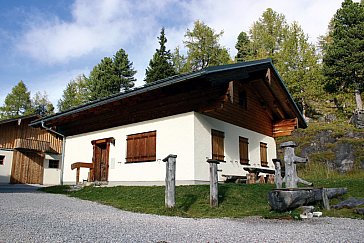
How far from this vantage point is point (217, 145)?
43.0 ft

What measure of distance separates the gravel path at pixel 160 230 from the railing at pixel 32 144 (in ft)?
61.8

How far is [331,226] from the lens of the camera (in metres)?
6.08

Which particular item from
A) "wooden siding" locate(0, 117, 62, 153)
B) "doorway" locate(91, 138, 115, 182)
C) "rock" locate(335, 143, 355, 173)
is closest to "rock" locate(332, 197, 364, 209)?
"doorway" locate(91, 138, 115, 182)

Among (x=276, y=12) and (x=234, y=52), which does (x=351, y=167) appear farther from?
(x=234, y=52)

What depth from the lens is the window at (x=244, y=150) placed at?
577 inches

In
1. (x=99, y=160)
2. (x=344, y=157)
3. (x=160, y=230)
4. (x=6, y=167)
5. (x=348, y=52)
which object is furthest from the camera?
(x=348, y=52)

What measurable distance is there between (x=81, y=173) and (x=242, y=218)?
10.7 m

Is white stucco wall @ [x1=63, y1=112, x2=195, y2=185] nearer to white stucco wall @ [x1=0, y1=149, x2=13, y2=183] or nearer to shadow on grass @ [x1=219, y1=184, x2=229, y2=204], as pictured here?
shadow on grass @ [x1=219, y1=184, x2=229, y2=204]

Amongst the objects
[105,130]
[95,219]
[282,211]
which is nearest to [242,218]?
[282,211]

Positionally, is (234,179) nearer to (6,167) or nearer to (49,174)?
(49,174)

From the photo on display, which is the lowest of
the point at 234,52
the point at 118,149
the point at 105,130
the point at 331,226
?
the point at 331,226

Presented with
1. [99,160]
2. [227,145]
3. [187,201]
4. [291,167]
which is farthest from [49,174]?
[291,167]

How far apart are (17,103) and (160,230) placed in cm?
3999

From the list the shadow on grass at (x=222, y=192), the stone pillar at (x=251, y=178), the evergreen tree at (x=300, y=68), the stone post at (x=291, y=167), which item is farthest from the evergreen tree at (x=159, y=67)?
the stone post at (x=291, y=167)
